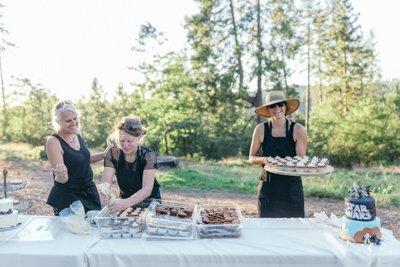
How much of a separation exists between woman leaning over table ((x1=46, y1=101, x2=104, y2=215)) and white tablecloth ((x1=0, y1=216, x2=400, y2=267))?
81cm

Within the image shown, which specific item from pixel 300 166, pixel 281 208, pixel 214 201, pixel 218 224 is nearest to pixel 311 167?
pixel 300 166

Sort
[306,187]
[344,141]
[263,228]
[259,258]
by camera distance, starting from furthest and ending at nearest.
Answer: [344,141] < [306,187] < [263,228] < [259,258]

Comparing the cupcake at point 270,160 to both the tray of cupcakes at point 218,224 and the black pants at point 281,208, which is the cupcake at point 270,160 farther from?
the tray of cupcakes at point 218,224

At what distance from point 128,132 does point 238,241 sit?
1044 mm

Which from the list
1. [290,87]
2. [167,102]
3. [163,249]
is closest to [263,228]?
[163,249]

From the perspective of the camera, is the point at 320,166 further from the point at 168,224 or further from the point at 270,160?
the point at 168,224

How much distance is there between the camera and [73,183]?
3.41 meters

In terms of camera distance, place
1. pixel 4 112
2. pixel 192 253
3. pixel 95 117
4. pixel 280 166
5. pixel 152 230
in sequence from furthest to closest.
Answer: pixel 95 117, pixel 4 112, pixel 280 166, pixel 152 230, pixel 192 253

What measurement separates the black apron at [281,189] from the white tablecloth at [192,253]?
967mm

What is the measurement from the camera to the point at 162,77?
2233 centimetres

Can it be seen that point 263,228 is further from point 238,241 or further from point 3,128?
point 3,128

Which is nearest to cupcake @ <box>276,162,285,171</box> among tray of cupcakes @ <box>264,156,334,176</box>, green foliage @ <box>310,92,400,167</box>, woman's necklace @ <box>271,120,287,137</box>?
tray of cupcakes @ <box>264,156,334,176</box>

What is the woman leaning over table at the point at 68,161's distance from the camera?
128 inches

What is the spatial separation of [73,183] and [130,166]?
557mm
